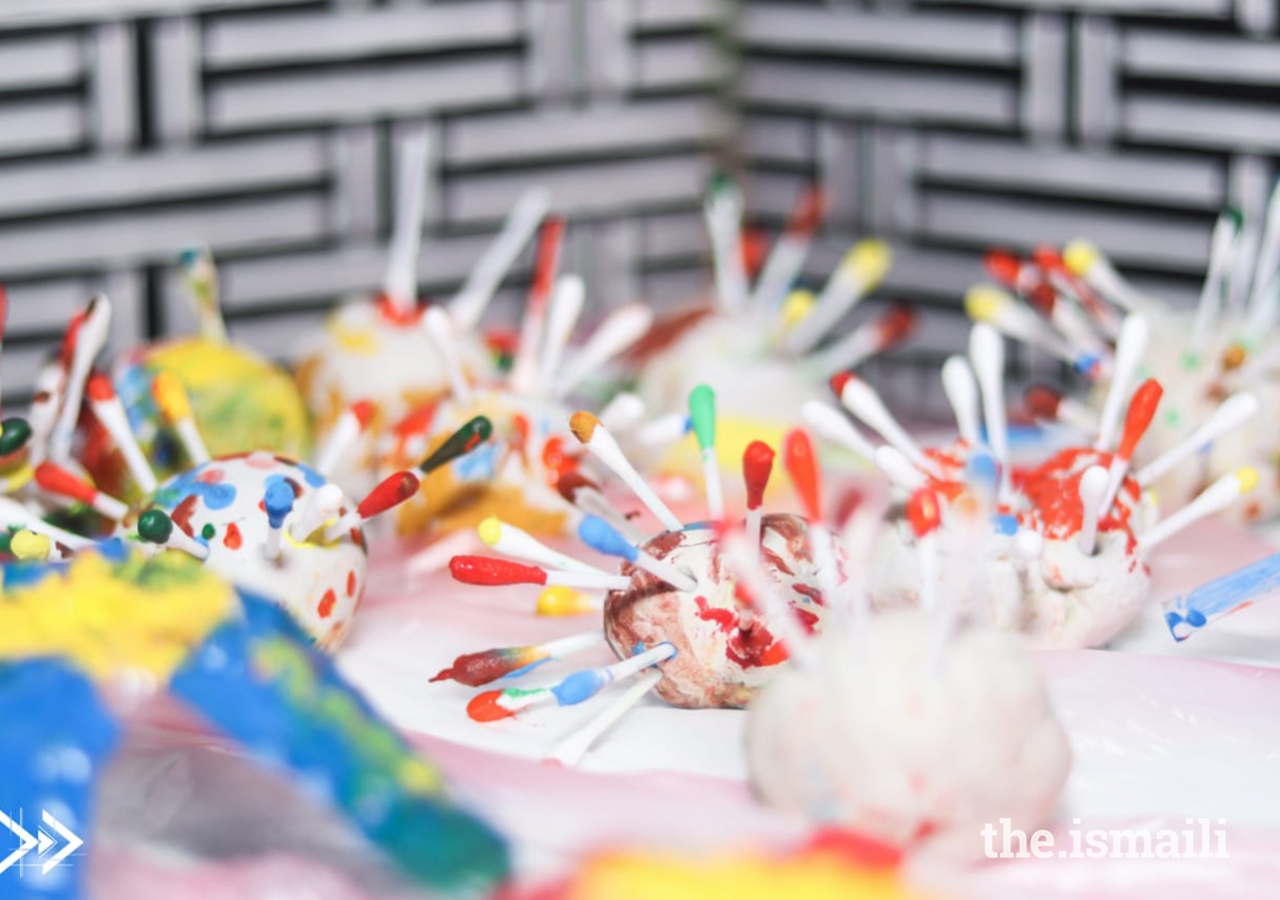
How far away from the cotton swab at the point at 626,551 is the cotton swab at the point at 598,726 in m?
0.07

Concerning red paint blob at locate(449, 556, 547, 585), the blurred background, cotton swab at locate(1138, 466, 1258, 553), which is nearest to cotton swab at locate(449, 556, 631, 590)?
red paint blob at locate(449, 556, 547, 585)

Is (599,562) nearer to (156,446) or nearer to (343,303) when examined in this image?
(156,446)

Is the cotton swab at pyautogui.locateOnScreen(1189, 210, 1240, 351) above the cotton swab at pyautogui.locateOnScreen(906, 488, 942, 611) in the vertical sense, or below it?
above

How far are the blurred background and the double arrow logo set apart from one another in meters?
1.13

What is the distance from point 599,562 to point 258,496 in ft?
1.10

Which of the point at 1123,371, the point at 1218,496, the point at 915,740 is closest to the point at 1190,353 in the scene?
the point at 1123,371

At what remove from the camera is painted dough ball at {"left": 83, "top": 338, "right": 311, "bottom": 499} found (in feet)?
4.93

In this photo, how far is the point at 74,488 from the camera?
1276 mm

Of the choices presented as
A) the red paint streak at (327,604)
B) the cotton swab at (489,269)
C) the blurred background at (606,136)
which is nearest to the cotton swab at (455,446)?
the red paint streak at (327,604)

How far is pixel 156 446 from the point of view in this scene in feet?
4.97

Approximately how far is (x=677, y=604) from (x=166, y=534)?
367mm

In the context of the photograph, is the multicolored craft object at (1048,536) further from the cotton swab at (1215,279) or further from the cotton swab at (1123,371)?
the cotton swab at (1215,279)

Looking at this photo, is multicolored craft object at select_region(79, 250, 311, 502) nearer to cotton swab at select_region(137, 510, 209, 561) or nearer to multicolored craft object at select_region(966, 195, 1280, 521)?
cotton swab at select_region(137, 510, 209, 561)

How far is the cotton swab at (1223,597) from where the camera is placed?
1.16m
